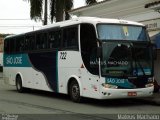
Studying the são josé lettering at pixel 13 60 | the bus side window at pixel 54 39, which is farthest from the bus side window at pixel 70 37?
the são josé lettering at pixel 13 60

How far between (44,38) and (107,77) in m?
5.23

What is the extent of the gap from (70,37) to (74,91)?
2.12m

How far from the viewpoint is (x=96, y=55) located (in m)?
15.7

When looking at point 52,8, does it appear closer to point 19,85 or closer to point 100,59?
point 19,85

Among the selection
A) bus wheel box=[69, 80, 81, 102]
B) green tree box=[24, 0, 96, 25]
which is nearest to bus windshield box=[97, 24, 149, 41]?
bus wheel box=[69, 80, 81, 102]

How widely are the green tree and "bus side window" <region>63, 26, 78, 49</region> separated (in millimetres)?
14457

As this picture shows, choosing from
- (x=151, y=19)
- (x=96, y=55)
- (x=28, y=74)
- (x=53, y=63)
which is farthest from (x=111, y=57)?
(x=28, y=74)

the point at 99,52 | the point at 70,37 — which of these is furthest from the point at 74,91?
the point at 99,52

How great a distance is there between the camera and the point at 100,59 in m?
15.5

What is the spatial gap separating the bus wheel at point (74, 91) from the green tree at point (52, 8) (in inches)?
603

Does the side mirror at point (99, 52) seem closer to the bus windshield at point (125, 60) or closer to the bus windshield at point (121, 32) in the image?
the bus windshield at point (125, 60)

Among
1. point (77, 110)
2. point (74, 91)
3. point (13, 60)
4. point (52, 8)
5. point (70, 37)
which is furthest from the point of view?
point (52, 8)

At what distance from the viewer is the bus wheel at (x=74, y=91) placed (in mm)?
16953

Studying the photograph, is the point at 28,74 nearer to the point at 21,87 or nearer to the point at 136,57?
the point at 21,87
